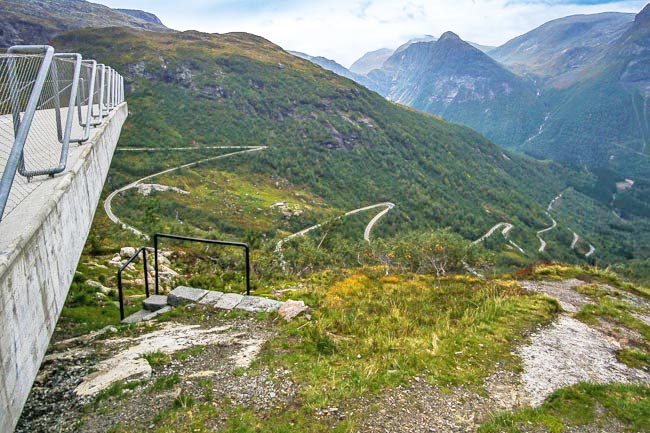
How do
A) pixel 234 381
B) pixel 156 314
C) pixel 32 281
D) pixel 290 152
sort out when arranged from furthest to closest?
1. pixel 290 152
2. pixel 156 314
3. pixel 234 381
4. pixel 32 281

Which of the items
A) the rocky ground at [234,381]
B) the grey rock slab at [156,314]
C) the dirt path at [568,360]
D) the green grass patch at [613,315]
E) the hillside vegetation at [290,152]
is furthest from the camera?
the hillside vegetation at [290,152]

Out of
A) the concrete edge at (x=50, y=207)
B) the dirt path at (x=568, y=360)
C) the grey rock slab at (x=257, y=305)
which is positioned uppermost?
the concrete edge at (x=50, y=207)

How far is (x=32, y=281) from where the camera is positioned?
14.7ft

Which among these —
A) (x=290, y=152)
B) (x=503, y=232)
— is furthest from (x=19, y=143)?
(x=503, y=232)

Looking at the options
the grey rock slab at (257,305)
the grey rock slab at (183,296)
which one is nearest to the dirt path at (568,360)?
the grey rock slab at (257,305)

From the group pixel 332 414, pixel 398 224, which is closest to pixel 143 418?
pixel 332 414

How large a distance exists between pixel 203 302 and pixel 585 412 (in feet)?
28.0

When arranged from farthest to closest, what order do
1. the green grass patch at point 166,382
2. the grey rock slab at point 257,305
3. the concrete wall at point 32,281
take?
the grey rock slab at point 257,305
the green grass patch at point 166,382
the concrete wall at point 32,281

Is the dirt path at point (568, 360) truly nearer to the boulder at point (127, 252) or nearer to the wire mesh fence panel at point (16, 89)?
the wire mesh fence panel at point (16, 89)

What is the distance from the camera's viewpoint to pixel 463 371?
24.4ft

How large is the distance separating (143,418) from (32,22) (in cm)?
22321

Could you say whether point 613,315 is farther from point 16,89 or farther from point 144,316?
point 16,89

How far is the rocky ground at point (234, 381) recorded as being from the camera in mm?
5770

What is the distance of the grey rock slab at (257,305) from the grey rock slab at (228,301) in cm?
13
